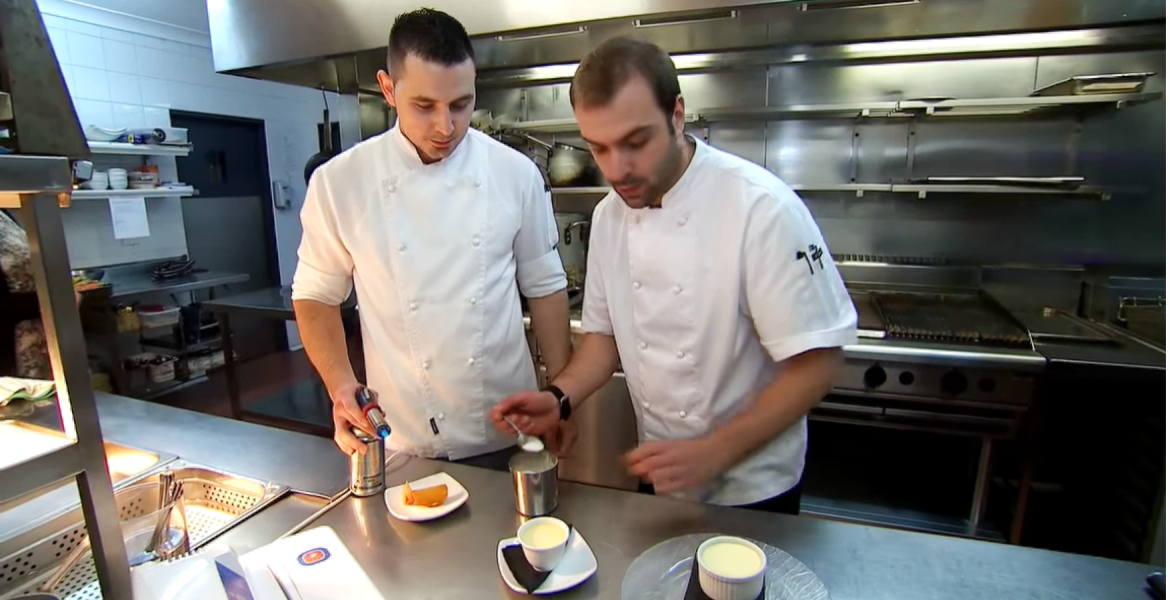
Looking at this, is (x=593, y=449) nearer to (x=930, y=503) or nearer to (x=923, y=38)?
(x=930, y=503)

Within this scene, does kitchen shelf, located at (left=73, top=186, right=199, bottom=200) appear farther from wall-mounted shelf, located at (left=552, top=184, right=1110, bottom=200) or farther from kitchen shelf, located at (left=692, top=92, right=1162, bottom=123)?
wall-mounted shelf, located at (left=552, top=184, right=1110, bottom=200)

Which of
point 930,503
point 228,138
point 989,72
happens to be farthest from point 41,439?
point 228,138

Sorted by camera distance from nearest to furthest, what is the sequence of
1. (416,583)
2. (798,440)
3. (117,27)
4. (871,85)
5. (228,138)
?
1. (416,583)
2. (798,440)
3. (871,85)
4. (117,27)
5. (228,138)

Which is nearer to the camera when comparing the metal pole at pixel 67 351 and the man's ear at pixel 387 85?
the metal pole at pixel 67 351

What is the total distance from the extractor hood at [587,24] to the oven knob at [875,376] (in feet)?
4.36

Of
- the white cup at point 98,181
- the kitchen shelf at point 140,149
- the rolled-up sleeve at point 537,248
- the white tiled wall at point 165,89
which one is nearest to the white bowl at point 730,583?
the rolled-up sleeve at point 537,248

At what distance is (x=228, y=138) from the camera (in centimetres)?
555

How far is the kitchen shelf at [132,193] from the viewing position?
421 centimetres

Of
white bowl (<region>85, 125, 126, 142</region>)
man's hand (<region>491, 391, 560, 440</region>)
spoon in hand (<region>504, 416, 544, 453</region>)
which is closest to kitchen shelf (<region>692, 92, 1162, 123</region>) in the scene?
man's hand (<region>491, 391, 560, 440</region>)

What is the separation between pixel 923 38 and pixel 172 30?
5.34 meters

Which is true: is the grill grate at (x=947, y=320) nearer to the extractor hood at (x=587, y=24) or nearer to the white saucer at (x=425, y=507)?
the extractor hood at (x=587, y=24)

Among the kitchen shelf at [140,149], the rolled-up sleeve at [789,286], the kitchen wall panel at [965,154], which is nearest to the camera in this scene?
the rolled-up sleeve at [789,286]

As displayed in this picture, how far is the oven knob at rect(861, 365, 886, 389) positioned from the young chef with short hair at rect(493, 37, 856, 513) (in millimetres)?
1073

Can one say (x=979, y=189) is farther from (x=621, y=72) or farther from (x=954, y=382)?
(x=621, y=72)
